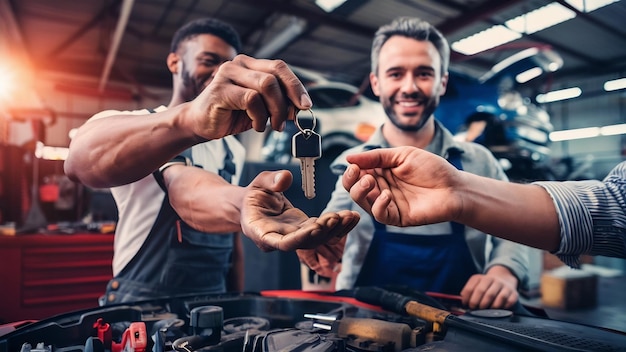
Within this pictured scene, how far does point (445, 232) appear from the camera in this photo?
1106mm

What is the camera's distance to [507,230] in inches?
26.8

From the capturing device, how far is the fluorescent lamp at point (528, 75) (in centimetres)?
150

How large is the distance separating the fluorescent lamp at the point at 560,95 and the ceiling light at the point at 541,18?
293 millimetres

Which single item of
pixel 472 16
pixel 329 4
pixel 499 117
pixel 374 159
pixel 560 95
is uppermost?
pixel 329 4

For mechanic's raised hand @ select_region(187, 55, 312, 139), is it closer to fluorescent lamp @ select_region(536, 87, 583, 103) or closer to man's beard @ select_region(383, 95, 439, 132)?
man's beard @ select_region(383, 95, 439, 132)

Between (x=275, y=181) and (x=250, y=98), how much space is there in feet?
0.55

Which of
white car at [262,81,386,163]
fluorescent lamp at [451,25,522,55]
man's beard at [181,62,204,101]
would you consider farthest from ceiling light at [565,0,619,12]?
white car at [262,81,386,163]

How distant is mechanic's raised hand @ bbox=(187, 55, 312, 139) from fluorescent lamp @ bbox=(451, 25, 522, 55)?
2.86 ft

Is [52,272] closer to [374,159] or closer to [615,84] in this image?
[374,159]

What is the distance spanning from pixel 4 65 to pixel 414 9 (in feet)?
10.0

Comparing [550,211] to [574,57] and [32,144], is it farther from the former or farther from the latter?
[32,144]

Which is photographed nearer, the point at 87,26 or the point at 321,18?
the point at 321,18

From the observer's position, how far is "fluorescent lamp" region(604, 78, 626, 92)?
946 mm

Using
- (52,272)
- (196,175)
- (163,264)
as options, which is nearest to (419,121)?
(196,175)
